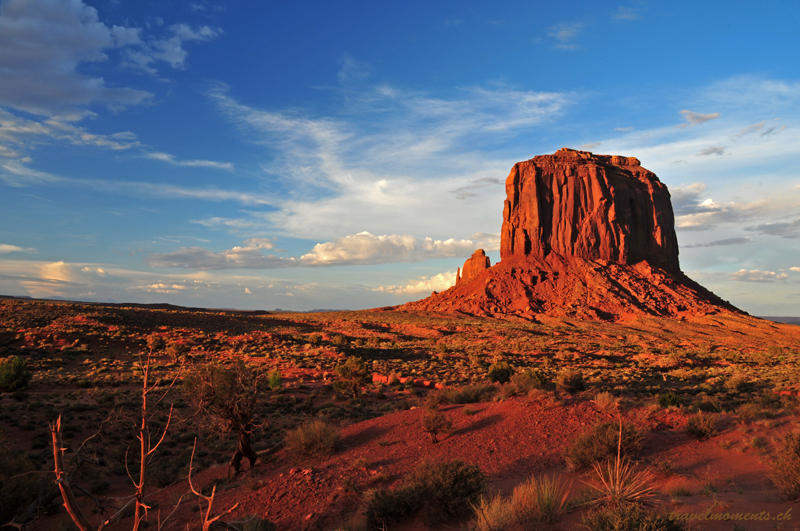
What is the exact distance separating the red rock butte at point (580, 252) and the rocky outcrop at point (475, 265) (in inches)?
9.0

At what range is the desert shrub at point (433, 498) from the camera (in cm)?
787

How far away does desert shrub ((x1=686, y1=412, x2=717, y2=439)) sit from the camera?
37.9 ft

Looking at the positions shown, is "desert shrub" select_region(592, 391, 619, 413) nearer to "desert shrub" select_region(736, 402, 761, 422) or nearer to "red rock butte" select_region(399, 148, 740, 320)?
"desert shrub" select_region(736, 402, 761, 422)

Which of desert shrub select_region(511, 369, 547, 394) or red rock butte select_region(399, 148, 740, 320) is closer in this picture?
desert shrub select_region(511, 369, 547, 394)

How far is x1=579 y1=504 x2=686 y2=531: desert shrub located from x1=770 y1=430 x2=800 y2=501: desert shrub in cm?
320

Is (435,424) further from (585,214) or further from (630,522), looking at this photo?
(585,214)

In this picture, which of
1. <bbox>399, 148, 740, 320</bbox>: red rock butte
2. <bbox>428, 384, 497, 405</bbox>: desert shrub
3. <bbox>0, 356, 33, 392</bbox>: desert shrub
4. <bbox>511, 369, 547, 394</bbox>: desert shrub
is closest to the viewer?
<bbox>511, 369, 547, 394</bbox>: desert shrub

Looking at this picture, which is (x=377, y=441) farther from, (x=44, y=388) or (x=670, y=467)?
(x=44, y=388)

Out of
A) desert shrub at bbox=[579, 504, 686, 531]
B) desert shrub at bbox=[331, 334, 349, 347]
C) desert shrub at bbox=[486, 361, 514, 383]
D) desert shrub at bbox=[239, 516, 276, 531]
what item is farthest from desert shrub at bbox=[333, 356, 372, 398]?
desert shrub at bbox=[331, 334, 349, 347]

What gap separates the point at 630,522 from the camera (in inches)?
220

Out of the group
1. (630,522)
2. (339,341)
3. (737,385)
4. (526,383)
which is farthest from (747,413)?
(339,341)

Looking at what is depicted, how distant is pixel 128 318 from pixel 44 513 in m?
48.7

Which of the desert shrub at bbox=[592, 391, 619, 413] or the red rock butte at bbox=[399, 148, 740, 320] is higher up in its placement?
the red rock butte at bbox=[399, 148, 740, 320]

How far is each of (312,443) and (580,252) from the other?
78273 mm
